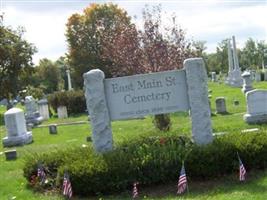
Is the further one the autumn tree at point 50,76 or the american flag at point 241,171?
the autumn tree at point 50,76

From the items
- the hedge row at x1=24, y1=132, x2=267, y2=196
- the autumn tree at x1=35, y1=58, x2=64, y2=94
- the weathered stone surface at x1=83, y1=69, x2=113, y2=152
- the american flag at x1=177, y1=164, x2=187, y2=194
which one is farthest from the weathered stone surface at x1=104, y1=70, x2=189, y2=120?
the autumn tree at x1=35, y1=58, x2=64, y2=94

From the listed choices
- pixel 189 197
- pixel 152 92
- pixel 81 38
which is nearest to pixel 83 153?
pixel 152 92

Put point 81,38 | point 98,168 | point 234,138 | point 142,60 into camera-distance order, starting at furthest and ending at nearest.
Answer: point 81,38
point 142,60
point 234,138
point 98,168

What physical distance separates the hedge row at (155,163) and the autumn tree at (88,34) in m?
47.5

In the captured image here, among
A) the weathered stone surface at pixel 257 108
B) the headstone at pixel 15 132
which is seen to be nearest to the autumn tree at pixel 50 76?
the headstone at pixel 15 132

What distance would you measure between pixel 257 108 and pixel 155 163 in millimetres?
10402

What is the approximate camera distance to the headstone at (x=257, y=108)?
60.2ft

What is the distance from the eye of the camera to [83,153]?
10.2 m

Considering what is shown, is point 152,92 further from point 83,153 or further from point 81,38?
point 81,38

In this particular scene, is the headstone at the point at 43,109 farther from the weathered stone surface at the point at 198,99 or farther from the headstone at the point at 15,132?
the weathered stone surface at the point at 198,99

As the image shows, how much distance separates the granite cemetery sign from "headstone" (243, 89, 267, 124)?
860 centimetres

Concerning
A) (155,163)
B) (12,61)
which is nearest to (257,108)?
(155,163)

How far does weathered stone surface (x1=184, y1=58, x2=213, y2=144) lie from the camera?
10.0 meters

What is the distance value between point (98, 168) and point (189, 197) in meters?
1.72
